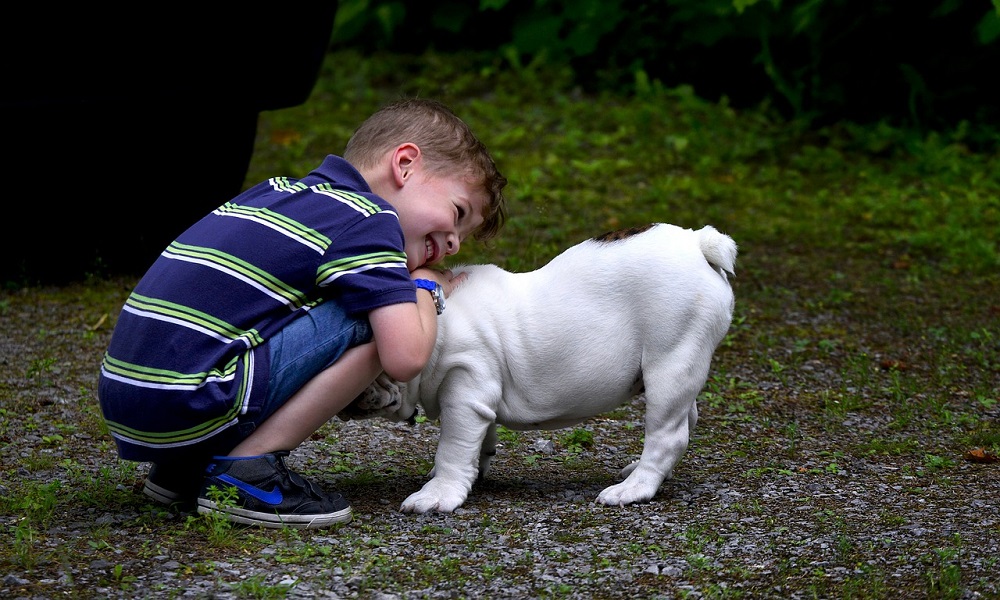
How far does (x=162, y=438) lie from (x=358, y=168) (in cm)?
84

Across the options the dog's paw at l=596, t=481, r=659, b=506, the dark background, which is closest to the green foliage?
the dark background

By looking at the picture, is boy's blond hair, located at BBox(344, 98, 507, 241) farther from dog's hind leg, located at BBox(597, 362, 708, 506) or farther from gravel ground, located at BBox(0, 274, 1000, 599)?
gravel ground, located at BBox(0, 274, 1000, 599)

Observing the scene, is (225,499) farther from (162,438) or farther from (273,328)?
(273,328)

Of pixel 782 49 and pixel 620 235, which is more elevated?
pixel 782 49

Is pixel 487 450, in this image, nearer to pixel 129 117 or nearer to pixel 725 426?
pixel 725 426

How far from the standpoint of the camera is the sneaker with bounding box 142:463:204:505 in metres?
2.88

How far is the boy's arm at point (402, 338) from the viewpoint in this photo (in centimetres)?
267

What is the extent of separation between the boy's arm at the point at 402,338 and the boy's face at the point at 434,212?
10.4 inches

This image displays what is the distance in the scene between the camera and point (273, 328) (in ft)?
8.95

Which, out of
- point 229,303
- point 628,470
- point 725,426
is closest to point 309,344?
point 229,303

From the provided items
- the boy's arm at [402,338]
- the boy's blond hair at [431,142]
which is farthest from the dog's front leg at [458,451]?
the boy's blond hair at [431,142]

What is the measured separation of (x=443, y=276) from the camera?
10.0ft

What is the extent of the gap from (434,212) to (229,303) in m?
0.58

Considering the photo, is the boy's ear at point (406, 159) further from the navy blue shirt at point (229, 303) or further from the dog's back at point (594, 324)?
the dog's back at point (594, 324)
